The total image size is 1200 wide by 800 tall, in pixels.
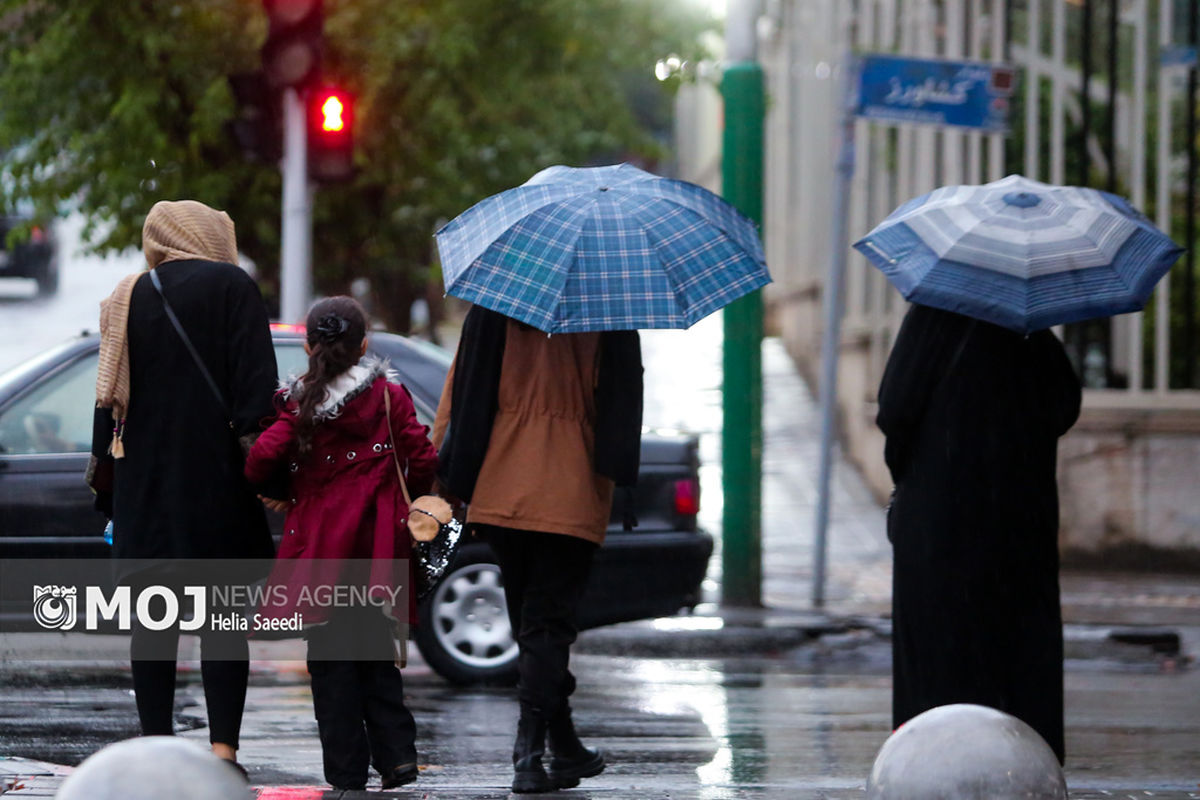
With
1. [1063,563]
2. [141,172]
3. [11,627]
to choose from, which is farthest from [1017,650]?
[141,172]

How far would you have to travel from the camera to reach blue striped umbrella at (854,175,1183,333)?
4934 millimetres

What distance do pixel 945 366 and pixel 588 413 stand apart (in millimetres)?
1112

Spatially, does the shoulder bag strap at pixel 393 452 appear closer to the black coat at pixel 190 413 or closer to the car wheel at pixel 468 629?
the black coat at pixel 190 413

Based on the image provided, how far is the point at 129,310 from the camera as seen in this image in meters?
5.18

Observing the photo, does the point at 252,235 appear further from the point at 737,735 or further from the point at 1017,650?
the point at 1017,650

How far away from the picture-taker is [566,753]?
5.59 m

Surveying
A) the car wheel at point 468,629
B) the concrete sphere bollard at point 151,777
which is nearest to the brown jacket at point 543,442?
the concrete sphere bollard at point 151,777

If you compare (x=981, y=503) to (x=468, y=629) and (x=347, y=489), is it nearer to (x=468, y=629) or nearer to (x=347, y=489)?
(x=347, y=489)

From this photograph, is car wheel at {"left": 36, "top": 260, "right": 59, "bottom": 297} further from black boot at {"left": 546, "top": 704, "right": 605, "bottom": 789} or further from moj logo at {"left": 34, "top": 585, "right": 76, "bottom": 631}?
black boot at {"left": 546, "top": 704, "right": 605, "bottom": 789}

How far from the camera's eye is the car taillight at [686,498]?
26.5ft

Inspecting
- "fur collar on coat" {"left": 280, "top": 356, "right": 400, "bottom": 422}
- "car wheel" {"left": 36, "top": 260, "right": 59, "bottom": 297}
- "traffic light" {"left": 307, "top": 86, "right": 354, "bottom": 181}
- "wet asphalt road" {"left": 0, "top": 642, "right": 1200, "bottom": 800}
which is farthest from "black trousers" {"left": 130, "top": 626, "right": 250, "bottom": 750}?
"car wheel" {"left": 36, "top": 260, "right": 59, "bottom": 297}

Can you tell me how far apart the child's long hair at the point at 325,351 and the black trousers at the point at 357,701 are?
0.57 metres

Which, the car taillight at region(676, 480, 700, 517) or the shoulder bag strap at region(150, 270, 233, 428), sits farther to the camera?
the car taillight at region(676, 480, 700, 517)

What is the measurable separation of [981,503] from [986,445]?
0.18 m
